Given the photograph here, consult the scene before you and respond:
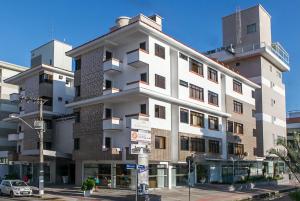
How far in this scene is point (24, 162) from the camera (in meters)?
58.0

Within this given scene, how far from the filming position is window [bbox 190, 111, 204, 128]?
1888 inches

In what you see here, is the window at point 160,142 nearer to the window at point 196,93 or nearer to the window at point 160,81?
the window at point 160,81

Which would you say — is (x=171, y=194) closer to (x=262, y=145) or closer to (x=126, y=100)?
(x=126, y=100)

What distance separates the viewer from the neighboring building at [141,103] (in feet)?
138

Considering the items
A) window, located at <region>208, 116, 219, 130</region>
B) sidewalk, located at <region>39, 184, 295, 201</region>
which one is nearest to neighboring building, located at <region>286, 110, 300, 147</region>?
window, located at <region>208, 116, 219, 130</region>

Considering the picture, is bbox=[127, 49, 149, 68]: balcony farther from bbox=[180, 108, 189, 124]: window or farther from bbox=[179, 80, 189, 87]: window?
bbox=[180, 108, 189, 124]: window

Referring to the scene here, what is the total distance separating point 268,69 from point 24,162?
140ft

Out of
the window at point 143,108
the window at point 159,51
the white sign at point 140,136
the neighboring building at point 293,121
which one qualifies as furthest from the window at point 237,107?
the neighboring building at point 293,121

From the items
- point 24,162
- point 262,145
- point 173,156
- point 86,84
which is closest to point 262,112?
point 262,145

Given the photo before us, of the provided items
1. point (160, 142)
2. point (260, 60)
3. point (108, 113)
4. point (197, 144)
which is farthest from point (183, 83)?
point (260, 60)

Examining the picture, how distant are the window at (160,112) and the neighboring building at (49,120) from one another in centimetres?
1393

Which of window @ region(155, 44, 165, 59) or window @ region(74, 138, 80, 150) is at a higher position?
window @ region(155, 44, 165, 59)

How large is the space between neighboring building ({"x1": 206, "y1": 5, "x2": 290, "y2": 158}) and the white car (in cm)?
4095

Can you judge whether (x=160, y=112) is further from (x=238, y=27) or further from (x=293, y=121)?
(x=293, y=121)
